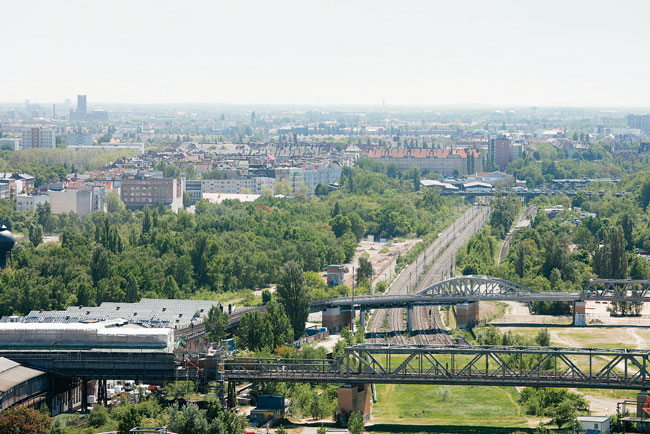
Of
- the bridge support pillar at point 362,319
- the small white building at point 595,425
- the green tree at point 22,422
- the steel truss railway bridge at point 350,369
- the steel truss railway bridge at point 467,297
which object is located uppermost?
the steel truss railway bridge at point 350,369

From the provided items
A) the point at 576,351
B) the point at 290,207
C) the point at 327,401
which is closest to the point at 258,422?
the point at 327,401

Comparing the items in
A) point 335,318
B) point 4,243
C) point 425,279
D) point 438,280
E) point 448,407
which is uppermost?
point 4,243

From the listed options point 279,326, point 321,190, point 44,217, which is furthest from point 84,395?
point 321,190

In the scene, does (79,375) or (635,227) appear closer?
(79,375)

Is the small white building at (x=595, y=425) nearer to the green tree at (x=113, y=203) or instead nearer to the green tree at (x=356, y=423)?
the green tree at (x=356, y=423)

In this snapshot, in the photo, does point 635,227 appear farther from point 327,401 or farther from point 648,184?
point 327,401

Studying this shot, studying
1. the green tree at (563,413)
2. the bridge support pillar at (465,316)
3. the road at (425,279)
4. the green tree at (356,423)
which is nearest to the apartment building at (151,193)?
the road at (425,279)

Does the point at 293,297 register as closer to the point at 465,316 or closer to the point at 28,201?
the point at 465,316
